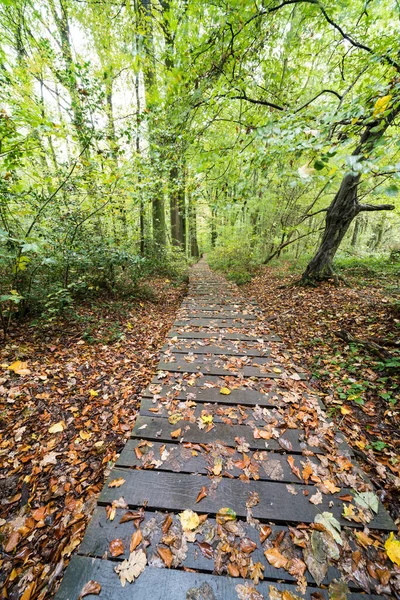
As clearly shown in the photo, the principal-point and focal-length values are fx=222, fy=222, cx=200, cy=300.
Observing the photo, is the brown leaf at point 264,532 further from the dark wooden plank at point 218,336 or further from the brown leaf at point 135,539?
the dark wooden plank at point 218,336

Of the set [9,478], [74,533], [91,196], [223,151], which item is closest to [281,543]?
[74,533]

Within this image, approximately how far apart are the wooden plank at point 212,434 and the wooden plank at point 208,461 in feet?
0.21

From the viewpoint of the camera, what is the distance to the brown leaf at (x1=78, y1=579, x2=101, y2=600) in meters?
1.22

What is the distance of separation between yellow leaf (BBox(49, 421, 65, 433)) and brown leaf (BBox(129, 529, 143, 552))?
164 cm

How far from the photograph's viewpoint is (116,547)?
55.1 inches

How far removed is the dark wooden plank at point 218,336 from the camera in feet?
13.5

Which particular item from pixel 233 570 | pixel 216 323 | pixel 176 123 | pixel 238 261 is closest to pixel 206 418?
pixel 233 570

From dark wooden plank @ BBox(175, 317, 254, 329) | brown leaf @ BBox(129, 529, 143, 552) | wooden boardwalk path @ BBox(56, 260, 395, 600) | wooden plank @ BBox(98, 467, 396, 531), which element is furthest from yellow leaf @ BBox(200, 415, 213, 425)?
dark wooden plank @ BBox(175, 317, 254, 329)

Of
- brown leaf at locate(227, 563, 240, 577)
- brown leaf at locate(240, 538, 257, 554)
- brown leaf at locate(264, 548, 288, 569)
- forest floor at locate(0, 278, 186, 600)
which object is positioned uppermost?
brown leaf at locate(240, 538, 257, 554)

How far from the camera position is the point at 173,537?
146 cm

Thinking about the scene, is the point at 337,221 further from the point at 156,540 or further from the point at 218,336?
the point at 156,540

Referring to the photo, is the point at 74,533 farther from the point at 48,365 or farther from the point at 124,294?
the point at 124,294

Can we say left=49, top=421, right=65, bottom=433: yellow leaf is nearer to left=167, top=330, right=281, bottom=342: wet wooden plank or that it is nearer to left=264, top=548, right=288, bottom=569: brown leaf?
left=167, top=330, right=281, bottom=342: wet wooden plank

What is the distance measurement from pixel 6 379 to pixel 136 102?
10.7 meters
